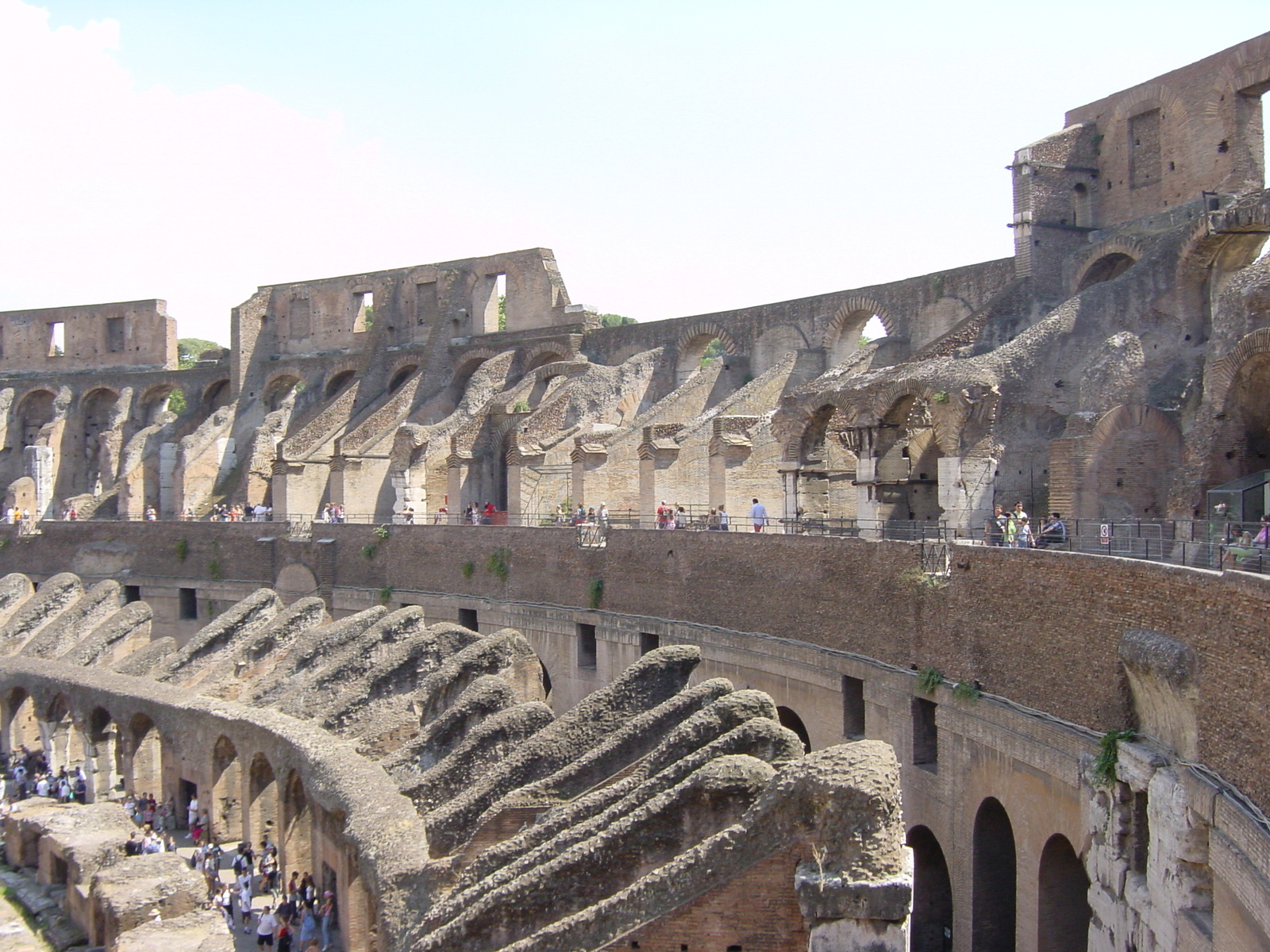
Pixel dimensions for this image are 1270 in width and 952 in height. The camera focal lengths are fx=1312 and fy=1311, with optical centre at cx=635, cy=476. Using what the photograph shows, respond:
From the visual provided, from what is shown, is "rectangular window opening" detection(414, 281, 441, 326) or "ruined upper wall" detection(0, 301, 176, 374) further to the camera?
"ruined upper wall" detection(0, 301, 176, 374)

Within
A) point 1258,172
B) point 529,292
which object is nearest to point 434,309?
point 529,292

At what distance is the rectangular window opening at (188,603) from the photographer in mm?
31828

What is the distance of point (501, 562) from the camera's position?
2480cm

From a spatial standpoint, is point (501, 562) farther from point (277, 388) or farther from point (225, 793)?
point (277, 388)

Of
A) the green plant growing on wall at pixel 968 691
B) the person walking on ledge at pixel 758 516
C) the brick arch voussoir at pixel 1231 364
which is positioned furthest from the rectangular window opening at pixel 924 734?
the person walking on ledge at pixel 758 516

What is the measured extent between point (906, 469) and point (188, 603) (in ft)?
61.6

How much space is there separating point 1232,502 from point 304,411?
28.3 metres

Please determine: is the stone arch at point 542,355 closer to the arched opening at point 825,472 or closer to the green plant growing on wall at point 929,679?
the arched opening at point 825,472

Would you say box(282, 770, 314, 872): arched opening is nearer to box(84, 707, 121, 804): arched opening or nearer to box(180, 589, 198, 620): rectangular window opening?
box(84, 707, 121, 804): arched opening

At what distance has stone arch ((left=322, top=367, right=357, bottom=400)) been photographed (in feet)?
126

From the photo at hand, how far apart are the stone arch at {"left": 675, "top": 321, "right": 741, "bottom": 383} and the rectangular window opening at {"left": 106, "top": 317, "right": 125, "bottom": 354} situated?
2191cm

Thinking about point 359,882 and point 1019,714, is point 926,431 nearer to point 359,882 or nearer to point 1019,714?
point 1019,714

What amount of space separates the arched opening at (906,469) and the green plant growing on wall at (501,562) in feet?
24.4

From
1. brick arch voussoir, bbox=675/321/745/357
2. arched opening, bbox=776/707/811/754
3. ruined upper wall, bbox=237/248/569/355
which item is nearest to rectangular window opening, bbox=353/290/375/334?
ruined upper wall, bbox=237/248/569/355
